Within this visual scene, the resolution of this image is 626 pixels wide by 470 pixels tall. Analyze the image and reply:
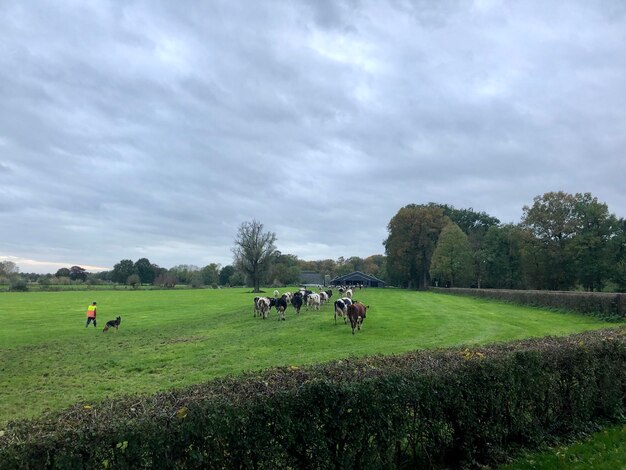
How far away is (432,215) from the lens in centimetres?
10206

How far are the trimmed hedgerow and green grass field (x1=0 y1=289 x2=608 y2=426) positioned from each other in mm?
6011

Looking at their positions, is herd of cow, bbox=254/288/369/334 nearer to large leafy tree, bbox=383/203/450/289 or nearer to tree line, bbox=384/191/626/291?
tree line, bbox=384/191/626/291

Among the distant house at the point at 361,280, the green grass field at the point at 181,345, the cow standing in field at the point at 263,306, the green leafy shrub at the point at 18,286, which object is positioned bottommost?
the green grass field at the point at 181,345

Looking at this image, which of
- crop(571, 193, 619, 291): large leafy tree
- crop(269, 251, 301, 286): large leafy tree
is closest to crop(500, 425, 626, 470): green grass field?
crop(571, 193, 619, 291): large leafy tree

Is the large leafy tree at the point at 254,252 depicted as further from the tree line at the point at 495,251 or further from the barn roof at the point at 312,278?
the barn roof at the point at 312,278

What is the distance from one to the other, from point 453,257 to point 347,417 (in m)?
84.8

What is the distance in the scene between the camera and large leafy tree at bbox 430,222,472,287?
8319 cm

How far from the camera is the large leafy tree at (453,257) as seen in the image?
8319cm

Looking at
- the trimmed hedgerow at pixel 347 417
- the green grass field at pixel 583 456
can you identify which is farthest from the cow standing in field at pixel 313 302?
the green grass field at pixel 583 456

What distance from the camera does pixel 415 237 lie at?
10306 centimetres

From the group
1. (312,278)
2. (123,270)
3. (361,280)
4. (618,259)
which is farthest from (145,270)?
(618,259)

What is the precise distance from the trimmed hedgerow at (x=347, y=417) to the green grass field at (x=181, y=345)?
601 centimetres

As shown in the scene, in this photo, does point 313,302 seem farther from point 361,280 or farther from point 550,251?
point 361,280

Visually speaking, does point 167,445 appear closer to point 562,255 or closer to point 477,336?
point 477,336
